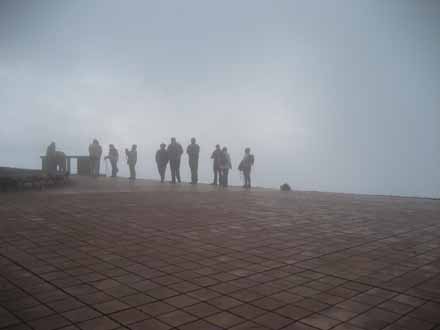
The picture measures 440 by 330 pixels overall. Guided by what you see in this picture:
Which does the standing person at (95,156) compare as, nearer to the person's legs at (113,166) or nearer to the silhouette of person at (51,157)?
the person's legs at (113,166)

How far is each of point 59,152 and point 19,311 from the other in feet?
59.2

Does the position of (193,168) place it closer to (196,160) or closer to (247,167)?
(196,160)

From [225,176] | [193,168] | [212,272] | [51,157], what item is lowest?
[212,272]

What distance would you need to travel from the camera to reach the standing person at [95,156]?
64.2ft

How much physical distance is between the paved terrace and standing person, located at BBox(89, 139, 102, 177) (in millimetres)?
12518

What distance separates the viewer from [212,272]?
4051 mm

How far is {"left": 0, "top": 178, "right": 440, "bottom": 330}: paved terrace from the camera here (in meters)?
2.96

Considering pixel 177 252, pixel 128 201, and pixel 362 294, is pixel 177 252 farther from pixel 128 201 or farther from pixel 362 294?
pixel 128 201

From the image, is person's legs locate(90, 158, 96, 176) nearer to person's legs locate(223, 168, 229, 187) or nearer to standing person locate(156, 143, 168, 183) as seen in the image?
standing person locate(156, 143, 168, 183)

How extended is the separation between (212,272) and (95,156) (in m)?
17.1

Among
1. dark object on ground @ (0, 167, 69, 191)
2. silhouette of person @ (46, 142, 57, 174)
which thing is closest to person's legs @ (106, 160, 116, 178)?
silhouette of person @ (46, 142, 57, 174)

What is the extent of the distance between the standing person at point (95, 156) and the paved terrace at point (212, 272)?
41.1 ft

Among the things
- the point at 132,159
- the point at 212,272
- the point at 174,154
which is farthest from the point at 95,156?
the point at 212,272

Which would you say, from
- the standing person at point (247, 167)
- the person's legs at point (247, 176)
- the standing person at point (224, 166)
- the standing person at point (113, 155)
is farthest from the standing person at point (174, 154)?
the standing person at point (113, 155)
